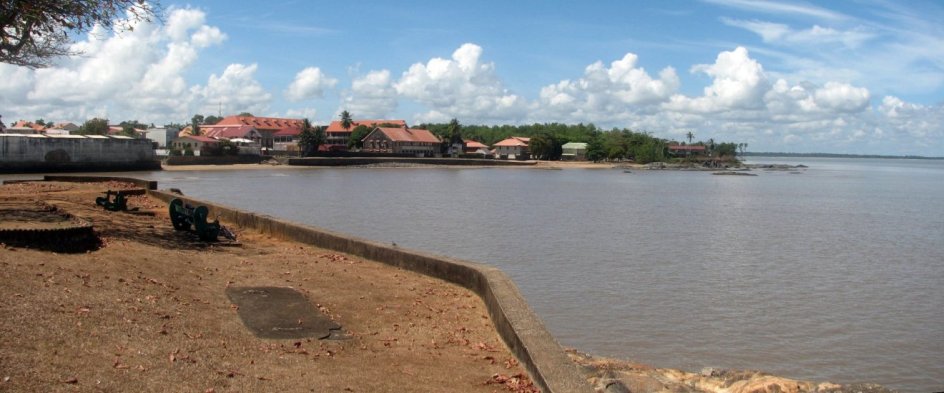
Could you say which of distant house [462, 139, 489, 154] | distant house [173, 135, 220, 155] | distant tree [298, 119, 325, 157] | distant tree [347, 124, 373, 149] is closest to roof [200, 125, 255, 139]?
distant tree [347, 124, 373, 149]

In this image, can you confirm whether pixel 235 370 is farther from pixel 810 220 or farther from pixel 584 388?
pixel 810 220

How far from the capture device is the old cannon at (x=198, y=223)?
12984 mm

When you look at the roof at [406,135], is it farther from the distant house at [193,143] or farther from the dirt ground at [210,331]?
the dirt ground at [210,331]

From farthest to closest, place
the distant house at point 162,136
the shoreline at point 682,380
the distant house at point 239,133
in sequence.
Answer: the distant house at point 239,133 < the distant house at point 162,136 < the shoreline at point 682,380

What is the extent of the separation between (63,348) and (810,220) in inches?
1568

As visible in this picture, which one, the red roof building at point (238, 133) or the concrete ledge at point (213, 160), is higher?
the red roof building at point (238, 133)

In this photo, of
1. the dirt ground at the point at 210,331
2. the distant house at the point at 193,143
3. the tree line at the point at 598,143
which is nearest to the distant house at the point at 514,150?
the tree line at the point at 598,143

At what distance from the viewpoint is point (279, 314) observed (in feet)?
26.3

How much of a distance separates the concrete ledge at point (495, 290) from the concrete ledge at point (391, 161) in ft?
302

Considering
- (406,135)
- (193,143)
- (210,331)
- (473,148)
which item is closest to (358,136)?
(406,135)

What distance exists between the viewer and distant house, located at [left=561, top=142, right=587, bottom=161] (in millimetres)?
156000

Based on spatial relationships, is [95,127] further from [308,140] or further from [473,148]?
[473,148]

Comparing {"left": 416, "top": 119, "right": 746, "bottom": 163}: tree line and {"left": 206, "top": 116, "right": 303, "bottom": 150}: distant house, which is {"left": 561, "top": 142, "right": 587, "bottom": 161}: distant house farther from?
{"left": 206, "top": 116, "right": 303, "bottom": 150}: distant house

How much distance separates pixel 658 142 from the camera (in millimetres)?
176375
